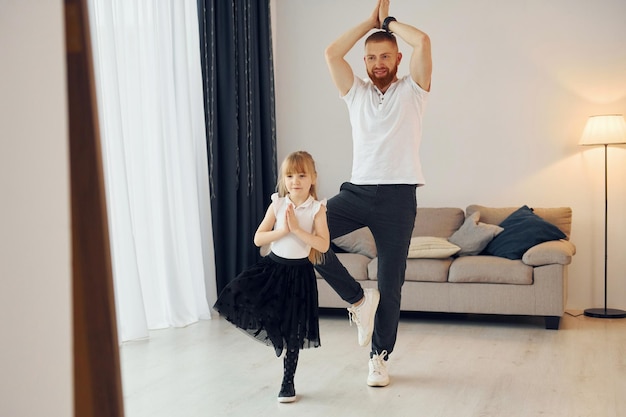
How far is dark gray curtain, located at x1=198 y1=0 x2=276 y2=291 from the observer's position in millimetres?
5316

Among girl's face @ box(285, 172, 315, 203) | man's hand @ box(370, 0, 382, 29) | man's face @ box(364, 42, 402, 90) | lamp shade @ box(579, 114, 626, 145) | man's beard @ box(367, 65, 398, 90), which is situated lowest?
girl's face @ box(285, 172, 315, 203)

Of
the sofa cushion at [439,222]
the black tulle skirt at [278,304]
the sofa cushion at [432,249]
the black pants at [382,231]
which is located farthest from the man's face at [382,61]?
the sofa cushion at [439,222]

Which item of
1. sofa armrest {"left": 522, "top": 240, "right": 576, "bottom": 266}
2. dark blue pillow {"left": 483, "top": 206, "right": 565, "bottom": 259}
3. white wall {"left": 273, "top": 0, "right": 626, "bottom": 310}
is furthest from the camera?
white wall {"left": 273, "top": 0, "right": 626, "bottom": 310}

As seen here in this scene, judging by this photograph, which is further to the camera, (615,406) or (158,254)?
(158,254)

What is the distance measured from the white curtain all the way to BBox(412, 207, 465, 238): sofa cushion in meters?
1.52

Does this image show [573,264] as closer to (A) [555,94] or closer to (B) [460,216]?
(B) [460,216]

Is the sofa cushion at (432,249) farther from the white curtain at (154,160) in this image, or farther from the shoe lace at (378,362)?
the shoe lace at (378,362)

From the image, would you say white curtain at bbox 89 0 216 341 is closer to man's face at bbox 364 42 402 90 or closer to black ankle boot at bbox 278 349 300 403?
black ankle boot at bbox 278 349 300 403

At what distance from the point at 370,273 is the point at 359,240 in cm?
33

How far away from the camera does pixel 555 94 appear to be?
18.4 ft

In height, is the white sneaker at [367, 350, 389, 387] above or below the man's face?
below

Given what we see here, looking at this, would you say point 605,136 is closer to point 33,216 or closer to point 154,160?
point 154,160

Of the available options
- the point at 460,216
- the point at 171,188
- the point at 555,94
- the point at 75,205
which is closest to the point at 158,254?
the point at 171,188

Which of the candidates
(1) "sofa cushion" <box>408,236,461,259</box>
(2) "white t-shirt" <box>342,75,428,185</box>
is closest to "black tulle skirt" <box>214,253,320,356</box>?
(2) "white t-shirt" <box>342,75,428,185</box>
